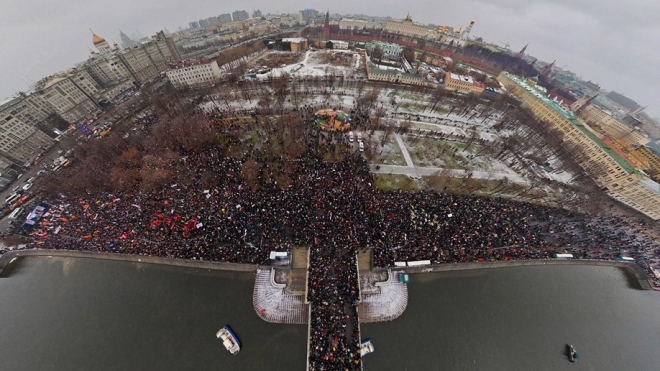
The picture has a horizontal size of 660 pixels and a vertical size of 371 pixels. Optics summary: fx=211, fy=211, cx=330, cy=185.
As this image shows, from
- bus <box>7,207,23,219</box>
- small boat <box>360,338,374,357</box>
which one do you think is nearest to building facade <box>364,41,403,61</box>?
small boat <box>360,338,374,357</box>

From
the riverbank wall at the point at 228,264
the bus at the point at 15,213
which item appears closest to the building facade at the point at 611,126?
the riverbank wall at the point at 228,264

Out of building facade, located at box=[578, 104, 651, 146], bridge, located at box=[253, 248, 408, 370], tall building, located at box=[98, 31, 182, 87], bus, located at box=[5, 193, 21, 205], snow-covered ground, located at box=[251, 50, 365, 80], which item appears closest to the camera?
bridge, located at box=[253, 248, 408, 370]

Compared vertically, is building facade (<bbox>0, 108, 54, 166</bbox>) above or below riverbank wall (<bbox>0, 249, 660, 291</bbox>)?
above

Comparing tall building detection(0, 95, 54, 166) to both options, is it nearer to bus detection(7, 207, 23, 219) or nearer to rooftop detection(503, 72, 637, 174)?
bus detection(7, 207, 23, 219)

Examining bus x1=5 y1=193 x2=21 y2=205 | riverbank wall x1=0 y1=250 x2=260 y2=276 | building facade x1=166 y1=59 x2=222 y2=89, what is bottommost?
riverbank wall x1=0 y1=250 x2=260 y2=276

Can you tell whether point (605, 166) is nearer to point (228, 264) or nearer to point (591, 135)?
point (591, 135)
